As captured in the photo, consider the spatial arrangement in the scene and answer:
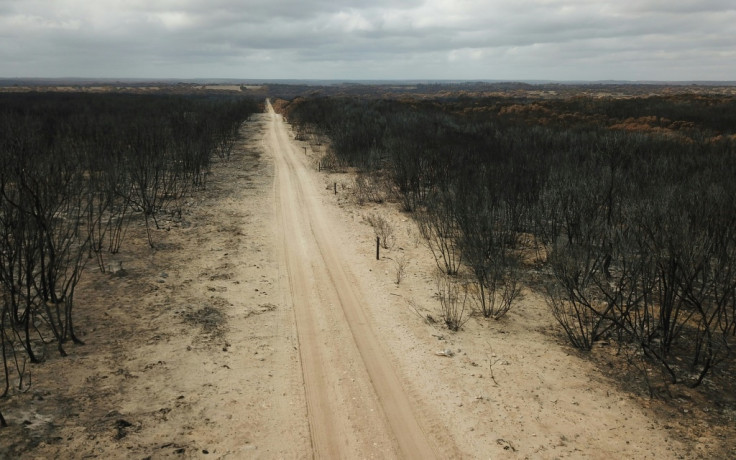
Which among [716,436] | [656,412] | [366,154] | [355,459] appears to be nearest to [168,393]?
[355,459]

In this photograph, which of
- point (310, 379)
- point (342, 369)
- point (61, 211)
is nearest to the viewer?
point (310, 379)

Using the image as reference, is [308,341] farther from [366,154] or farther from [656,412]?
[366,154]

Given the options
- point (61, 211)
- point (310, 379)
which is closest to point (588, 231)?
point (310, 379)

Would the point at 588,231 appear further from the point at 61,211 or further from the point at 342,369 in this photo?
the point at 61,211

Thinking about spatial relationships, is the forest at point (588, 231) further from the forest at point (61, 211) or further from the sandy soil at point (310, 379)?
the forest at point (61, 211)

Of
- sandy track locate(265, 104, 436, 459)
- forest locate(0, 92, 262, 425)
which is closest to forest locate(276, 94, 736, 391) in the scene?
sandy track locate(265, 104, 436, 459)

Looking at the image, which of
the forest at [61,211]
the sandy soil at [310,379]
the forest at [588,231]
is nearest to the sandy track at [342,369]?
the sandy soil at [310,379]
